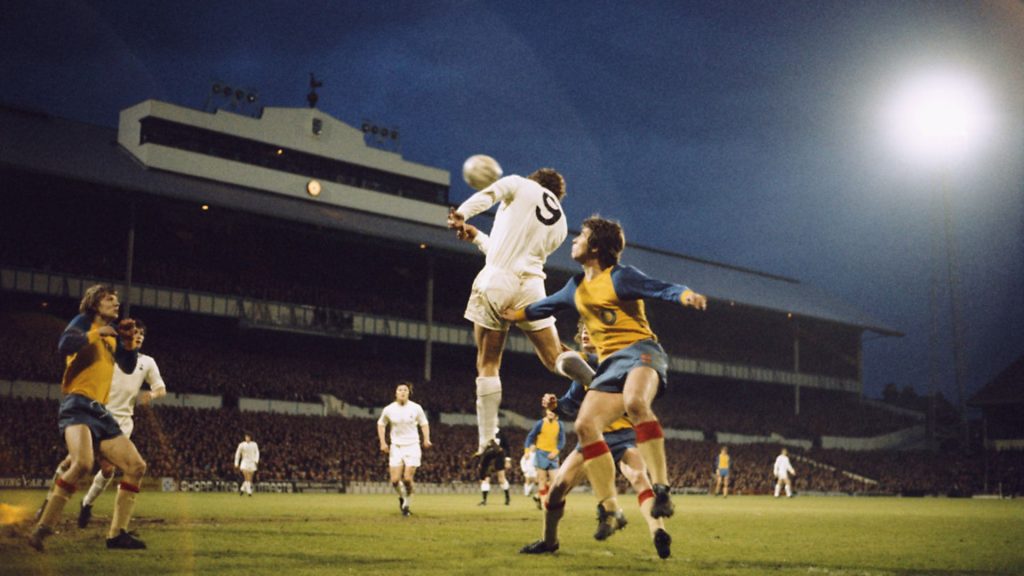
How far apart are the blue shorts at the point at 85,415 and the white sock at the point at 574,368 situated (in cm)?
434

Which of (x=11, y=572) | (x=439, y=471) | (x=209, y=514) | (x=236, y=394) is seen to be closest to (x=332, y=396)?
(x=236, y=394)

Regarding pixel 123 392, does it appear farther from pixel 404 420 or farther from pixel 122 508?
pixel 404 420

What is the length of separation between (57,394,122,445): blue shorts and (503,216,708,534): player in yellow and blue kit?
4039 mm

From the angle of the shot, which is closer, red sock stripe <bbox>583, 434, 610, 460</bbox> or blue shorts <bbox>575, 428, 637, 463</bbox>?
red sock stripe <bbox>583, 434, 610, 460</bbox>

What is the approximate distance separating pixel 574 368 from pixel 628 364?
839mm

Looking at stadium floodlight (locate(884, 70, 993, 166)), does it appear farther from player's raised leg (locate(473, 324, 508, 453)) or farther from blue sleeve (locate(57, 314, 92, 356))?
blue sleeve (locate(57, 314, 92, 356))

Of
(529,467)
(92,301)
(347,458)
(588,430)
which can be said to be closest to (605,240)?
(588,430)

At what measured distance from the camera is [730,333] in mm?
66375

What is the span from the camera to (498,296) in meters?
8.62


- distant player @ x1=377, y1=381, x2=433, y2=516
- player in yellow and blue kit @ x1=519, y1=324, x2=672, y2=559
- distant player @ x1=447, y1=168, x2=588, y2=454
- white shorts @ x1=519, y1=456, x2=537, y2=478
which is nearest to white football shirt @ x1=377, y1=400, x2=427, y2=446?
distant player @ x1=377, y1=381, x2=433, y2=516

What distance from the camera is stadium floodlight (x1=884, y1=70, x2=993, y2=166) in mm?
45000

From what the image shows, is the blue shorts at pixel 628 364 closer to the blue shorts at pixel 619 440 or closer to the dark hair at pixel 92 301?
the blue shorts at pixel 619 440

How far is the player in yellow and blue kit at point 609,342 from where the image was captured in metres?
7.90

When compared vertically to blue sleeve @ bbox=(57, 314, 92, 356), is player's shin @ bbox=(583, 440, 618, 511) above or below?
below
